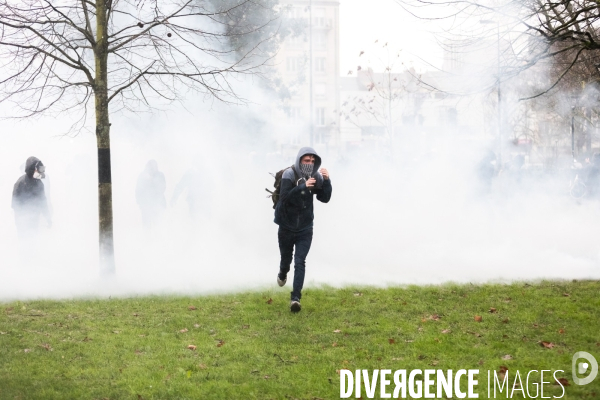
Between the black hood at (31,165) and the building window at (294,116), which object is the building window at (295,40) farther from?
the black hood at (31,165)

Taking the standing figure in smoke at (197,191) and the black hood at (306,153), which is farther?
the standing figure in smoke at (197,191)

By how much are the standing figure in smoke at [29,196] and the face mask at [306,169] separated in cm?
561

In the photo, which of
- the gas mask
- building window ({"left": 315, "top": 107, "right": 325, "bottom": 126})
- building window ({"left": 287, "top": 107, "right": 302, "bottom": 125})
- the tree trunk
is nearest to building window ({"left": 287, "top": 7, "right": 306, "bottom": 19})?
building window ({"left": 287, "top": 107, "right": 302, "bottom": 125})

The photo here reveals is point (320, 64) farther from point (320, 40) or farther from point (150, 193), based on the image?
point (150, 193)

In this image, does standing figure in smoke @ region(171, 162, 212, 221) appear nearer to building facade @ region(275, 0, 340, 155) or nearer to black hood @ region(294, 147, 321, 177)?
building facade @ region(275, 0, 340, 155)

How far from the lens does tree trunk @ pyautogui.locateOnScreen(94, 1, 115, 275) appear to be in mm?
9859

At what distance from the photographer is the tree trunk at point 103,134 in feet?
32.3

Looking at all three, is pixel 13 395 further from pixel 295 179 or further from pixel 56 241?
pixel 56 241

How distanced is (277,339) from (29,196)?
258 inches

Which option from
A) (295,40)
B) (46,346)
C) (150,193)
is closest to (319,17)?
(295,40)

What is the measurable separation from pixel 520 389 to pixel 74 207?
566 inches

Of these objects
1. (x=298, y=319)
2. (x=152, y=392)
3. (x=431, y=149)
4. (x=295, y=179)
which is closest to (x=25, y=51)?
(x=295, y=179)

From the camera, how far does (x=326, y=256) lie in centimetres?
1309

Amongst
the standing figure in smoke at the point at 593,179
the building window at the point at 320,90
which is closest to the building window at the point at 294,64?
the building window at the point at 320,90
